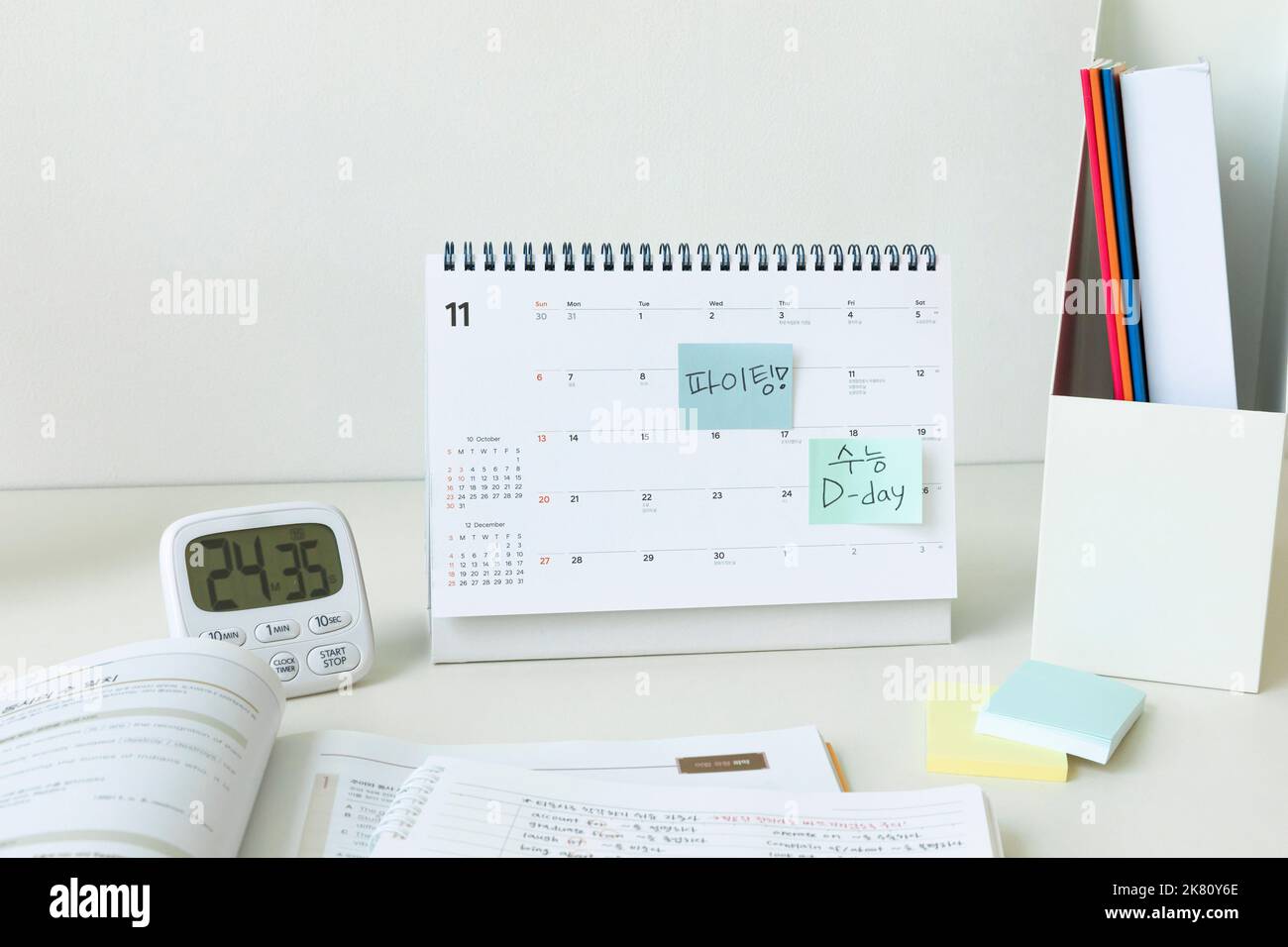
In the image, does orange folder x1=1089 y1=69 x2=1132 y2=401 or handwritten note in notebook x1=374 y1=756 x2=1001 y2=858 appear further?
orange folder x1=1089 y1=69 x2=1132 y2=401

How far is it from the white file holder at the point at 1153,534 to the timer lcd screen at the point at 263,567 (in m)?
0.47

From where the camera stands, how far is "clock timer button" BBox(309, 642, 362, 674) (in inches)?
28.2

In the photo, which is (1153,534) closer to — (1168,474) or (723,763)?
(1168,474)

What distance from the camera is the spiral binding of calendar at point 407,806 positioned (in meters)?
0.51

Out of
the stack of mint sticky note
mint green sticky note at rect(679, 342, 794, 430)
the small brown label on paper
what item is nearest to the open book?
the small brown label on paper

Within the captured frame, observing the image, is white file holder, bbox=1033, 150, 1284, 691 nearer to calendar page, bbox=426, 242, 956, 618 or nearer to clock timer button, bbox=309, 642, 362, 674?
calendar page, bbox=426, 242, 956, 618

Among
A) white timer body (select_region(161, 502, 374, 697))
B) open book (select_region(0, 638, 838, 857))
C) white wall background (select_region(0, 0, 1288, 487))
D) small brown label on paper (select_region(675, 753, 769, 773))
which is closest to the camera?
open book (select_region(0, 638, 838, 857))

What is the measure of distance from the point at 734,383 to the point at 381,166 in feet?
1.81

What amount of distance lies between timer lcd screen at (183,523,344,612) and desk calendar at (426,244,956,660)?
71 millimetres

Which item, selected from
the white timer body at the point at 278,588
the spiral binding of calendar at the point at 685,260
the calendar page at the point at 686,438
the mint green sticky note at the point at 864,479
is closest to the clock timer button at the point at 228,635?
the white timer body at the point at 278,588

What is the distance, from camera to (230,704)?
1.92 ft

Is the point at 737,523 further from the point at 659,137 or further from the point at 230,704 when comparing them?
the point at 659,137

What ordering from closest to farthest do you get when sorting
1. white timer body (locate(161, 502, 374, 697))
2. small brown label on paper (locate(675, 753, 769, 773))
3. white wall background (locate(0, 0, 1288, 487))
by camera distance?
small brown label on paper (locate(675, 753, 769, 773)), white timer body (locate(161, 502, 374, 697)), white wall background (locate(0, 0, 1288, 487))
